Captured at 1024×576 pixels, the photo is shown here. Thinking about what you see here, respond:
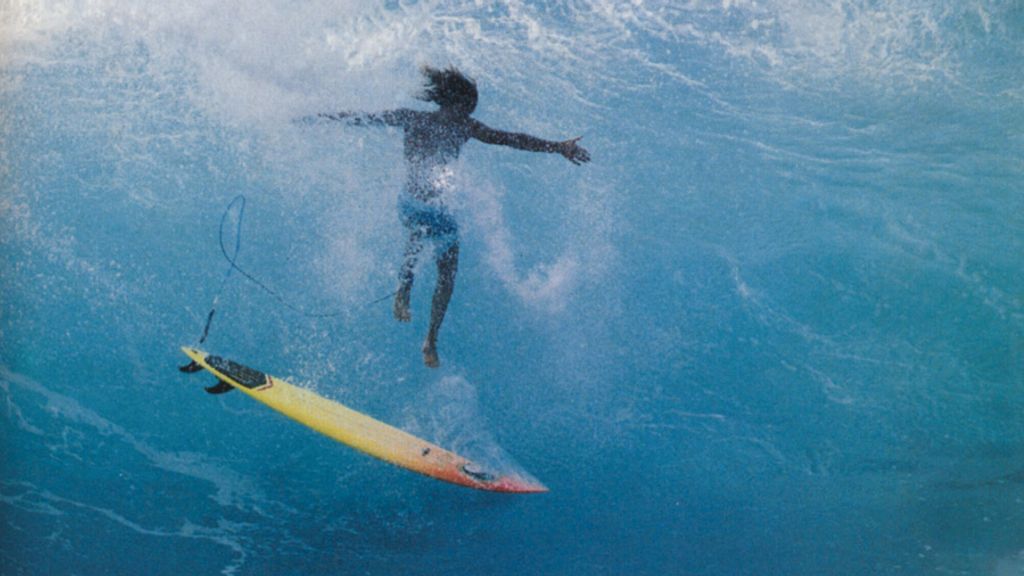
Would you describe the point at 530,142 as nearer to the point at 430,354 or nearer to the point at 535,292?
the point at 430,354

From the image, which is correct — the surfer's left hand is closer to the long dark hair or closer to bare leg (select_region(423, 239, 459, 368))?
the long dark hair

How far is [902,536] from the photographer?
417 centimetres

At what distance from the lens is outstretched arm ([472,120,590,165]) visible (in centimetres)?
261

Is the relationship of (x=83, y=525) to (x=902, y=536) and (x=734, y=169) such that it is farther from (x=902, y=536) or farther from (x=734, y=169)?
(x=902, y=536)

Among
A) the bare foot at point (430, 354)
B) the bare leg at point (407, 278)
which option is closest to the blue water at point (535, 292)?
the bare leg at point (407, 278)

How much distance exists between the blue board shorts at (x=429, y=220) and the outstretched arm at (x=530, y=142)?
0.41 m

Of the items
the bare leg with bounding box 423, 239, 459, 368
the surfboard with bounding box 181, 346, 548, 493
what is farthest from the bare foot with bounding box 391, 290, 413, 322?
the surfboard with bounding box 181, 346, 548, 493

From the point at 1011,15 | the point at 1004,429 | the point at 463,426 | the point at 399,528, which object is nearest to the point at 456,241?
the point at 463,426

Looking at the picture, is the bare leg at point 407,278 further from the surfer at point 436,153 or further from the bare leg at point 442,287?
the bare leg at point 442,287

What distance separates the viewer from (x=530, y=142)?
265cm

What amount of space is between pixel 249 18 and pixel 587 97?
2.12 m

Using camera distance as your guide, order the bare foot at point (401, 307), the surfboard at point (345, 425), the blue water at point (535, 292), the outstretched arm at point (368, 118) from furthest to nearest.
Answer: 1. the blue water at point (535, 292)
2. the surfboard at point (345, 425)
3. the bare foot at point (401, 307)
4. the outstretched arm at point (368, 118)

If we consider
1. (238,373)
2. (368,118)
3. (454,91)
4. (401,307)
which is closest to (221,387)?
(238,373)

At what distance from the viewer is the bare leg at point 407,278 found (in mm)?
2801
